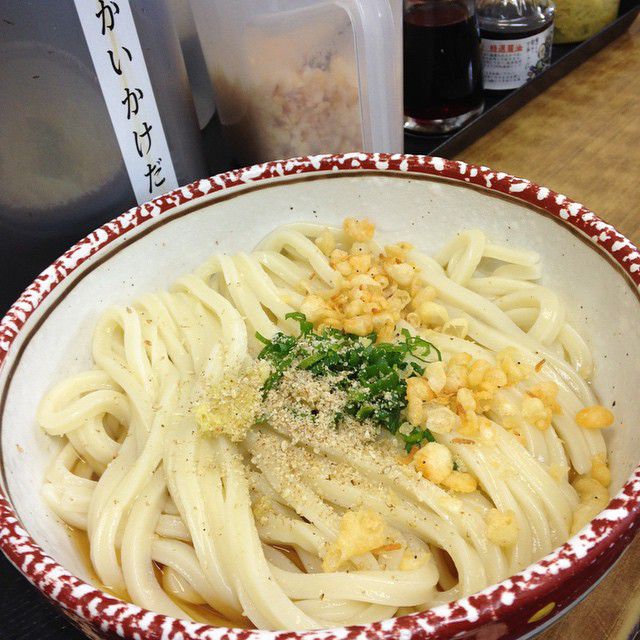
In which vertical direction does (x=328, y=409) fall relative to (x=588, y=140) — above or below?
above

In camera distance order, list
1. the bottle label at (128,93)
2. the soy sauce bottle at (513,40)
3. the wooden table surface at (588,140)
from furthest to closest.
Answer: the soy sauce bottle at (513,40), the wooden table surface at (588,140), the bottle label at (128,93)

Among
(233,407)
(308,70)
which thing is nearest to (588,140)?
(308,70)

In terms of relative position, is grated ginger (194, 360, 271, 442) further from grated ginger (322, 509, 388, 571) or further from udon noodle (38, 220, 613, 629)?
grated ginger (322, 509, 388, 571)

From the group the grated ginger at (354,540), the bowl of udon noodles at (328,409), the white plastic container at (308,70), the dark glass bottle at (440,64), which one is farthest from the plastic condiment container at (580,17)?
the grated ginger at (354,540)

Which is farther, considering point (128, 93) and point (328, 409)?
point (128, 93)

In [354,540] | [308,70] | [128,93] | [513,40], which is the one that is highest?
[128,93]

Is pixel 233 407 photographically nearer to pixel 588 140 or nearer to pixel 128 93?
pixel 128 93

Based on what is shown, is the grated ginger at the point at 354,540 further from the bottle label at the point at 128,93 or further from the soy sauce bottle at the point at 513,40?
the soy sauce bottle at the point at 513,40

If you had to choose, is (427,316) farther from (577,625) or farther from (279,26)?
(279,26)

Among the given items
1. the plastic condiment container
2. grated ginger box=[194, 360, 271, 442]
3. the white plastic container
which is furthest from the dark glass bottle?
grated ginger box=[194, 360, 271, 442]
